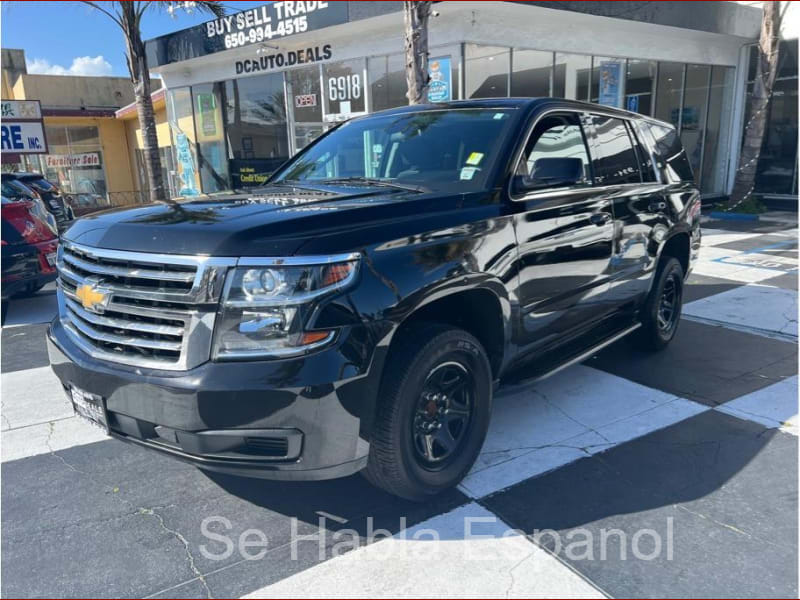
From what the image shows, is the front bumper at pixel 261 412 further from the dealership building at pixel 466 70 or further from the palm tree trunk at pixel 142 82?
the palm tree trunk at pixel 142 82

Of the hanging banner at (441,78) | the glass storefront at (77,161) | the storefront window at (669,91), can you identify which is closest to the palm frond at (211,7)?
the hanging banner at (441,78)

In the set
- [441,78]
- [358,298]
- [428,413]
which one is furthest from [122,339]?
[441,78]

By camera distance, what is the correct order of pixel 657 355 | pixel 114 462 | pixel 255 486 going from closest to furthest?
pixel 255 486 → pixel 114 462 → pixel 657 355

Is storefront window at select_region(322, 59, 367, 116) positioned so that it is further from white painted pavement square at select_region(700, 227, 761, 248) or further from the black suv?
the black suv

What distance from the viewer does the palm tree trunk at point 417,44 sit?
827cm

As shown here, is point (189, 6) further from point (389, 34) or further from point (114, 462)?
point (114, 462)

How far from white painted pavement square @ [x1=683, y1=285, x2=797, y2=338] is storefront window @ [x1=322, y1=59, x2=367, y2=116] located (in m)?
8.62

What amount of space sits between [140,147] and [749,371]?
27769mm

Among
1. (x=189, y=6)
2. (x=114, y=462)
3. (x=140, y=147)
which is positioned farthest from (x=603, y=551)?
(x=140, y=147)

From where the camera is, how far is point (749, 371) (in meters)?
4.80

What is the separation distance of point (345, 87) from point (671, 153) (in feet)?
31.0

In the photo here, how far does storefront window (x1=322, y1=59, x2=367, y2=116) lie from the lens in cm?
1305

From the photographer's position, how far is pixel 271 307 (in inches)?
92.7

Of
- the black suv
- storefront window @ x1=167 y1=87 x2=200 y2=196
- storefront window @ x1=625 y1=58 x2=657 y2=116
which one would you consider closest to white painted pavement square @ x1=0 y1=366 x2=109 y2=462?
the black suv
